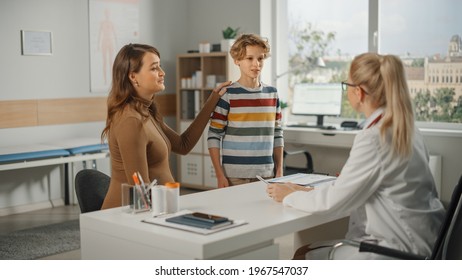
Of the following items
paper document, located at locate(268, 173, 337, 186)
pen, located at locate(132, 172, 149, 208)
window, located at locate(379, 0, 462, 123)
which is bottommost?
paper document, located at locate(268, 173, 337, 186)

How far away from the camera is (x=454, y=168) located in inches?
215

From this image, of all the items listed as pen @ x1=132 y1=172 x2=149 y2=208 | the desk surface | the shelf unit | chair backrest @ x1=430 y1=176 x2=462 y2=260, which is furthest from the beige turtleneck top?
the shelf unit

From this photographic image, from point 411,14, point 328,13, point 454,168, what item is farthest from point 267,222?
point 328,13

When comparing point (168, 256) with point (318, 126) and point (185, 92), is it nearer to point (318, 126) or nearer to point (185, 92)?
point (318, 126)

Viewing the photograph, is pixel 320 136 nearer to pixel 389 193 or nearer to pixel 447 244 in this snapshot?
pixel 389 193

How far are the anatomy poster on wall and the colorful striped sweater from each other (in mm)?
3130

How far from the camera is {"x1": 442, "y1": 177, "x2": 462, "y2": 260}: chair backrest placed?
83.0 inches

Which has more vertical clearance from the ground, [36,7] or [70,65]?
[36,7]

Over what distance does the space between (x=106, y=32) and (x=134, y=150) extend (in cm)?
401

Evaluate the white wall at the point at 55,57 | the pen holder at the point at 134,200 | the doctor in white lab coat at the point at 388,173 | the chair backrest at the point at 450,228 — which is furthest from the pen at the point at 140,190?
the white wall at the point at 55,57

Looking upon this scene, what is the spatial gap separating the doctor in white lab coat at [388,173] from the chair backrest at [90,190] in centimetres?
103

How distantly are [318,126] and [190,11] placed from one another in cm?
212

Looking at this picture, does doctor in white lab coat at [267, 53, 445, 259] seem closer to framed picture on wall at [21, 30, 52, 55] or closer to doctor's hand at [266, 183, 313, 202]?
doctor's hand at [266, 183, 313, 202]

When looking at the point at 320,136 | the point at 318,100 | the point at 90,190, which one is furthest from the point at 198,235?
the point at 318,100
